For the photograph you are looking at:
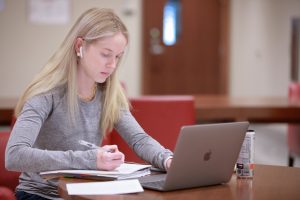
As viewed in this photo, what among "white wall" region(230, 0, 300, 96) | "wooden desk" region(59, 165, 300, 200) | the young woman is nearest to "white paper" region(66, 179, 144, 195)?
"wooden desk" region(59, 165, 300, 200)

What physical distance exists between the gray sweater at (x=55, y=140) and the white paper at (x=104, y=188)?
160mm

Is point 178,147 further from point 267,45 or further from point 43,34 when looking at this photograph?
point 267,45

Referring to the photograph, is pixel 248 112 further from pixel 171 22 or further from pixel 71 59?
pixel 171 22

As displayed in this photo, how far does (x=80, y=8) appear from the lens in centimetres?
759

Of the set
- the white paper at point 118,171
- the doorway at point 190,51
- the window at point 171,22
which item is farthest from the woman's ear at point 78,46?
the window at point 171,22

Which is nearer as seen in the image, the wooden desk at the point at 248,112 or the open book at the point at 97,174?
the open book at the point at 97,174

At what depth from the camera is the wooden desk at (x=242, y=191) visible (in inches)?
66.3

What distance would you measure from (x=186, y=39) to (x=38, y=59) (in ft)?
8.07

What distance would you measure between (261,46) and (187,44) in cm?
130

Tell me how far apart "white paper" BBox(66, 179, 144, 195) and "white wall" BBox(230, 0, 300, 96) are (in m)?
7.65

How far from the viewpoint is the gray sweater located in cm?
191

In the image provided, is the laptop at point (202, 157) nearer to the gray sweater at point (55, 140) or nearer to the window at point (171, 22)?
the gray sweater at point (55, 140)

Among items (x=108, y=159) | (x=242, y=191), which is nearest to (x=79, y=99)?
(x=108, y=159)

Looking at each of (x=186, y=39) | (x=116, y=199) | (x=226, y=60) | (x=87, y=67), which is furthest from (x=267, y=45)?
(x=116, y=199)
